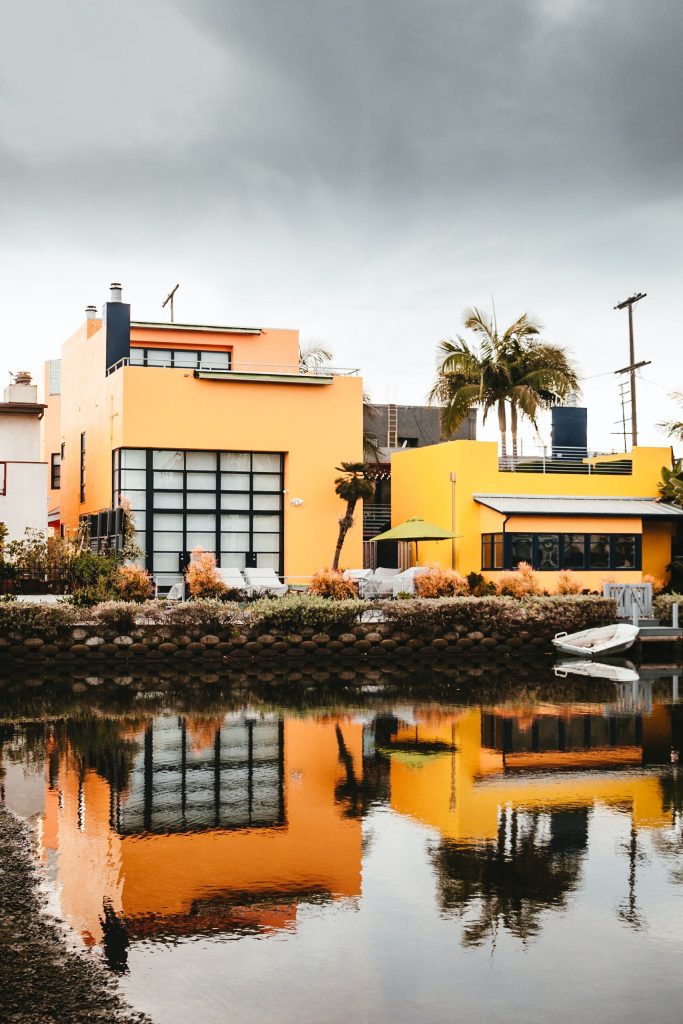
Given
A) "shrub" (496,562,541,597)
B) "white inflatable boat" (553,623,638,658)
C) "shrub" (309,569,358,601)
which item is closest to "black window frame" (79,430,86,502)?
"shrub" (309,569,358,601)

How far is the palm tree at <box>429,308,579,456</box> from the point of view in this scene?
3781 cm

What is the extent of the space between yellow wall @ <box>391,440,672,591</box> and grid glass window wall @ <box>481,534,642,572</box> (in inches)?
9.3

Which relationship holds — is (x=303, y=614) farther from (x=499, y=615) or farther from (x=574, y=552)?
(x=574, y=552)

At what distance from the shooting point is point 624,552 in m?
32.1

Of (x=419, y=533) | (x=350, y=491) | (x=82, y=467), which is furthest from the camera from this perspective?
(x=82, y=467)

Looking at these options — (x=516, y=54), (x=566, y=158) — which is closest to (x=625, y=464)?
(x=566, y=158)

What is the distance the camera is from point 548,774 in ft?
39.9

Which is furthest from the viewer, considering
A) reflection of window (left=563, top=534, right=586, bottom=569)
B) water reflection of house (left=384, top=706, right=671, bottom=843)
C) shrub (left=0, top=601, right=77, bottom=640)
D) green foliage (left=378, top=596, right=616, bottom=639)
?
reflection of window (left=563, top=534, right=586, bottom=569)

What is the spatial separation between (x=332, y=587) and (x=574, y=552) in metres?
8.34

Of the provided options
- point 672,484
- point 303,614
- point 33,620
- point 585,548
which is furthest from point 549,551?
point 33,620

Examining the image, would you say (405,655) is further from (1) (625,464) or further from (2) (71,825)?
(2) (71,825)

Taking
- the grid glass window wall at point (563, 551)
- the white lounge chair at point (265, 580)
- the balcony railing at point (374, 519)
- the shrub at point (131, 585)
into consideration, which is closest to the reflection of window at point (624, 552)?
the grid glass window wall at point (563, 551)

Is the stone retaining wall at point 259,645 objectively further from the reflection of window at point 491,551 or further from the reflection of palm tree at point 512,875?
the reflection of palm tree at point 512,875

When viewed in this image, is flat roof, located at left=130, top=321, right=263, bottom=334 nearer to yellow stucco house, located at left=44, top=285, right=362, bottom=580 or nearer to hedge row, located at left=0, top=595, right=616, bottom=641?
yellow stucco house, located at left=44, top=285, right=362, bottom=580
